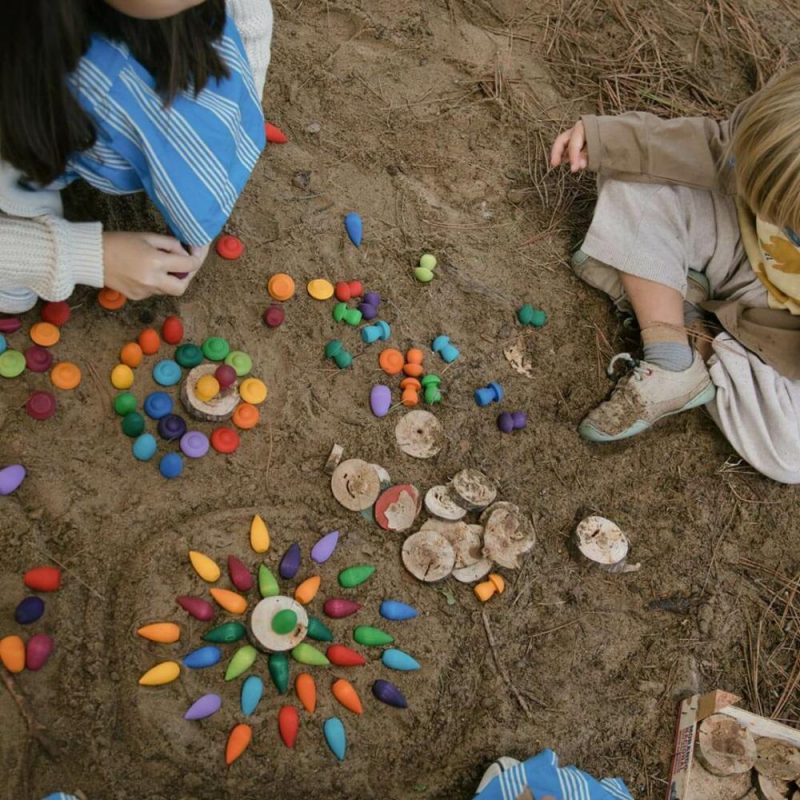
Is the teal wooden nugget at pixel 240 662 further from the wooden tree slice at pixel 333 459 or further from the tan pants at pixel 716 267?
the tan pants at pixel 716 267

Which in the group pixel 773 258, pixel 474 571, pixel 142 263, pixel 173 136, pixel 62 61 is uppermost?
pixel 62 61

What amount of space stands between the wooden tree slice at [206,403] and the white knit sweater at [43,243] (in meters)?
0.29

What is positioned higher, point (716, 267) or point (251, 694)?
point (716, 267)

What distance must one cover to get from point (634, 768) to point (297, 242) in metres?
1.39

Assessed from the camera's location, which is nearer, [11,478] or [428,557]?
[11,478]

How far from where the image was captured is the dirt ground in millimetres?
1479

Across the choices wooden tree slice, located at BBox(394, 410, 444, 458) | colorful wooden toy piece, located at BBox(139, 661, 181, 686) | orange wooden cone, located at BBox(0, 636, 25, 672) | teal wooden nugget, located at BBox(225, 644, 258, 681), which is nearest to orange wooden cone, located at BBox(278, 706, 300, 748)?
teal wooden nugget, located at BBox(225, 644, 258, 681)

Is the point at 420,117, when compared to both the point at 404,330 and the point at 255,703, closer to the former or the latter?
the point at 404,330

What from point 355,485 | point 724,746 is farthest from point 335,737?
point 724,746

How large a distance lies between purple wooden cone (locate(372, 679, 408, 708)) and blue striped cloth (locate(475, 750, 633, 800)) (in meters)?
0.22

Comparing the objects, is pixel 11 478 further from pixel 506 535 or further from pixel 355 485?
pixel 506 535

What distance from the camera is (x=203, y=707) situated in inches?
57.1

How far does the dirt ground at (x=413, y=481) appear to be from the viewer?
148 cm

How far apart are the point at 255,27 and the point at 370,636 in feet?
4.01
